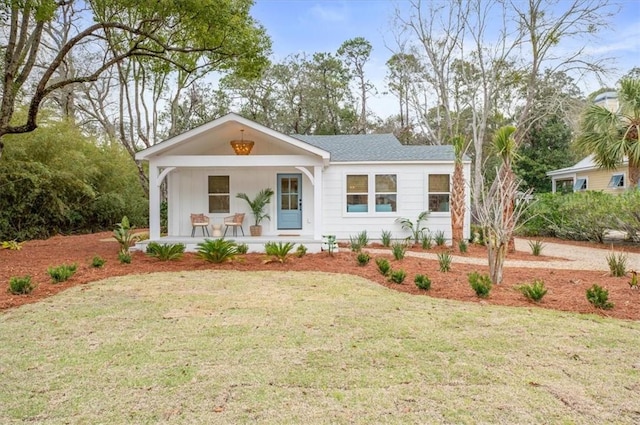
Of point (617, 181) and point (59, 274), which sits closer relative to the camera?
point (59, 274)

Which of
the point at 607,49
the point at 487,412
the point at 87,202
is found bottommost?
the point at 487,412

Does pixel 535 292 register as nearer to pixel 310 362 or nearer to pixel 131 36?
pixel 310 362

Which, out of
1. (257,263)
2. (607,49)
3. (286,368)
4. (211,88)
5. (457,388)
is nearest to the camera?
(457,388)

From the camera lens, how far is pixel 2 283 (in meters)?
6.82

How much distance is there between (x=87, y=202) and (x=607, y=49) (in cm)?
2330

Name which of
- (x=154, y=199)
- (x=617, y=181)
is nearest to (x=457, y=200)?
(x=154, y=199)

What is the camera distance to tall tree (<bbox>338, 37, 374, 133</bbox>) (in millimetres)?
28109

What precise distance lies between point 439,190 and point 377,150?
2.50 metres

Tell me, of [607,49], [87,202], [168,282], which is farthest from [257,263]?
[607,49]

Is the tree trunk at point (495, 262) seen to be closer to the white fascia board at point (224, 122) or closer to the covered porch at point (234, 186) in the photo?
the white fascia board at point (224, 122)

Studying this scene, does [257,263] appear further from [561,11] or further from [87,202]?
[561,11]

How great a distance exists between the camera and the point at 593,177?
1964 cm

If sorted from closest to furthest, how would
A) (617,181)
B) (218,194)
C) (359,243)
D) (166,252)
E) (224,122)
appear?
(166,252) < (224,122) < (359,243) < (218,194) < (617,181)

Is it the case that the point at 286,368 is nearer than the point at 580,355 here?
Yes
